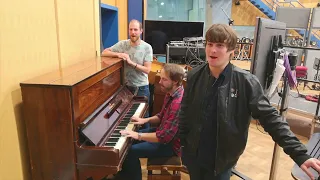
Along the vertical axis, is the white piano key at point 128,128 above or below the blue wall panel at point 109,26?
below

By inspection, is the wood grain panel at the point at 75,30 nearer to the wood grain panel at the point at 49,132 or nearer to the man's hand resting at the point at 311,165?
the wood grain panel at the point at 49,132

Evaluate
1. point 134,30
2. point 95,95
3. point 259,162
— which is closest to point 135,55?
point 134,30

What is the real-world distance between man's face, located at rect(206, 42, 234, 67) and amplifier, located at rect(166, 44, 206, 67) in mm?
2666

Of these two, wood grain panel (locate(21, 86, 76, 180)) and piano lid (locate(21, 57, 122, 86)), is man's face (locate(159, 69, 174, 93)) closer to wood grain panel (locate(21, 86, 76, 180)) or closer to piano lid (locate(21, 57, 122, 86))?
piano lid (locate(21, 57, 122, 86))

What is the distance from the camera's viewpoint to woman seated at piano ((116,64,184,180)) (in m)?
1.99

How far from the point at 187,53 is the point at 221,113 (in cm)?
276

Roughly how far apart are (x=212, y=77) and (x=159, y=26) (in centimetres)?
357

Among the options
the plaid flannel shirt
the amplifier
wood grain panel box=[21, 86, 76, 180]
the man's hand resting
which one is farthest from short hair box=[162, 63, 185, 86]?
the amplifier

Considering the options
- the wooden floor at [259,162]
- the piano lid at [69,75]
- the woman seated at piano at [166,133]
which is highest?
the piano lid at [69,75]

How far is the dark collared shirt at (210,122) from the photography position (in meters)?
1.44

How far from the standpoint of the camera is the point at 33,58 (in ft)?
5.30

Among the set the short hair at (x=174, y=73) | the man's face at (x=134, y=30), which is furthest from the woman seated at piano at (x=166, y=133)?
the man's face at (x=134, y=30)

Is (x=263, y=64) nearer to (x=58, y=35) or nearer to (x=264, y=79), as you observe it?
(x=264, y=79)

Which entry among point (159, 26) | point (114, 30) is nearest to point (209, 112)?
point (114, 30)
